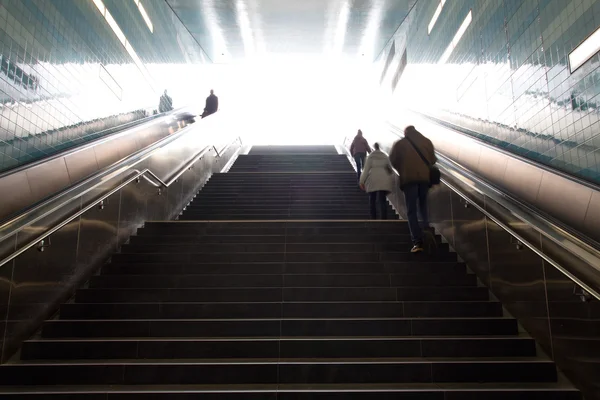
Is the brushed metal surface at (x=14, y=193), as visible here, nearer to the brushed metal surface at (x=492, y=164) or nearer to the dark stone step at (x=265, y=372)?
the dark stone step at (x=265, y=372)

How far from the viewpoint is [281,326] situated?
369 cm

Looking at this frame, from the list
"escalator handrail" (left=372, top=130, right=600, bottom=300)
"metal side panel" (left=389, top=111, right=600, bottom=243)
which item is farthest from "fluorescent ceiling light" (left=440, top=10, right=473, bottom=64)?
"escalator handrail" (left=372, top=130, right=600, bottom=300)

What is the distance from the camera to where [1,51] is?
4305mm

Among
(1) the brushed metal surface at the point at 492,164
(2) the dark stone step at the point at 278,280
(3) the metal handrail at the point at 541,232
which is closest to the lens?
(3) the metal handrail at the point at 541,232

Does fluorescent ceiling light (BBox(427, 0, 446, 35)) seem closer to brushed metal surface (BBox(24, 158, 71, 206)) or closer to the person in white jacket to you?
the person in white jacket

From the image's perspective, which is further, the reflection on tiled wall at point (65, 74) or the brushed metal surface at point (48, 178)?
the reflection on tiled wall at point (65, 74)

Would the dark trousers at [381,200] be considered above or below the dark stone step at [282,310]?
above

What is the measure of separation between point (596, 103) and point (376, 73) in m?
13.1

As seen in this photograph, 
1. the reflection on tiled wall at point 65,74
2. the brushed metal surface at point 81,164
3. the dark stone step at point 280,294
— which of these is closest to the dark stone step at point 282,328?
the dark stone step at point 280,294

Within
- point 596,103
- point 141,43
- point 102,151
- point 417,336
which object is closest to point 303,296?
point 417,336

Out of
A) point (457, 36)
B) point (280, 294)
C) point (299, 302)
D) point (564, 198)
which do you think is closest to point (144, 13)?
point (457, 36)

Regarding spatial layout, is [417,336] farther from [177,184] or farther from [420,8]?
[420,8]

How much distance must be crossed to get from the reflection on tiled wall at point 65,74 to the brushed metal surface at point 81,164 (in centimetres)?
32

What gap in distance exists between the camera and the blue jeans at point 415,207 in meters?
4.95
